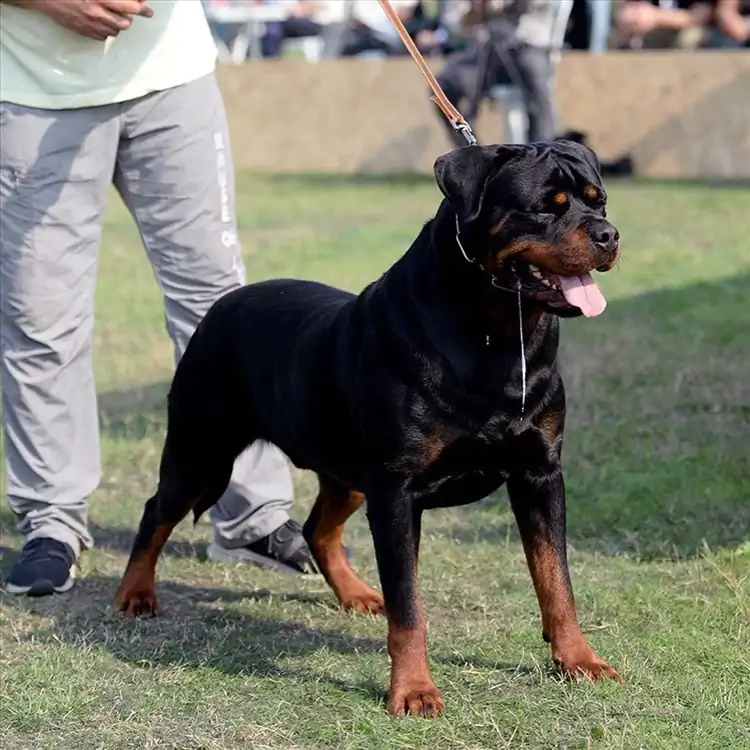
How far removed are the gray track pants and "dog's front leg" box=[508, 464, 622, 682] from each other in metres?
1.35

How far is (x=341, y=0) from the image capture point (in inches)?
798

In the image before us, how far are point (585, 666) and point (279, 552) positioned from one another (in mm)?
1491

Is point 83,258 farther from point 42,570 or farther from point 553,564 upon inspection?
point 553,564

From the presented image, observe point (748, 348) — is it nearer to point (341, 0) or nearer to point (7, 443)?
point (7, 443)

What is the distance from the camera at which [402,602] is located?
3400 mm

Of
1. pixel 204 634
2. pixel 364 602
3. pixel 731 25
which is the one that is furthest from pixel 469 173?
pixel 731 25

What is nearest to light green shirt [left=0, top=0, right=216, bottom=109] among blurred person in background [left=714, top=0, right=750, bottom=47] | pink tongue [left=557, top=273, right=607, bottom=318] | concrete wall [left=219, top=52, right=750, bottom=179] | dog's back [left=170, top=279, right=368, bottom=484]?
dog's back [left=170, top=279, right=368, bottom=484]

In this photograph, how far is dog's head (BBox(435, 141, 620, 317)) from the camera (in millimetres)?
3229

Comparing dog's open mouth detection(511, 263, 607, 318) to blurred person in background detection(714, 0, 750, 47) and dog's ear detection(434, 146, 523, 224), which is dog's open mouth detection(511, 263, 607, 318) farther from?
blurred person in background detection(714, 0, 750, 47)

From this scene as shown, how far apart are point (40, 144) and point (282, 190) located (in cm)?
1019

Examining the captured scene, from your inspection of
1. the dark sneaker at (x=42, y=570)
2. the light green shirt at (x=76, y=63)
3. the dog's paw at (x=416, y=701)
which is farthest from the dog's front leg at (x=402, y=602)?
the light green shirt at (x=76, y=63)

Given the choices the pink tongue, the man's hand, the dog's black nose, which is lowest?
the pink tongue

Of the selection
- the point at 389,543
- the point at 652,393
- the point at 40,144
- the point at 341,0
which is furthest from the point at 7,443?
the point at 341,0

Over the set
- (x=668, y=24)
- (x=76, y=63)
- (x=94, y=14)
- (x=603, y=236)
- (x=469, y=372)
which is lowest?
(x=668, y=24)
